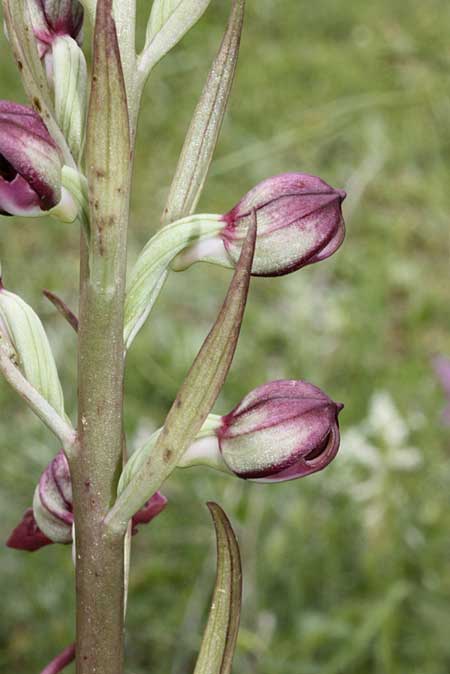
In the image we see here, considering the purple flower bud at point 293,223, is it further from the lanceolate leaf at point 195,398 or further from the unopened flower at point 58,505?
the unopened flower at point 58,505

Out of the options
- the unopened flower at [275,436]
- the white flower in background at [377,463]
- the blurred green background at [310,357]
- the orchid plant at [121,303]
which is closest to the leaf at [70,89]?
the orchid plant at [121,303]

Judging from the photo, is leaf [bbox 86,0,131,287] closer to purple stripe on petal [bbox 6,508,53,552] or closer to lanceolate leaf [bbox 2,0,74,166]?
lanceolate leaf [bbox 2,0,74,166]

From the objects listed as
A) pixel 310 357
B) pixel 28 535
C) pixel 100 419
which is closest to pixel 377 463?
pixel 310 357

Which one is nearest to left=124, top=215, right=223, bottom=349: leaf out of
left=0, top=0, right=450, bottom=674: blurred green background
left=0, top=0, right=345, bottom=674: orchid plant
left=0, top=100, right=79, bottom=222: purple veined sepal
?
left=0, top=0, right=345, bottom=674: orchid plant

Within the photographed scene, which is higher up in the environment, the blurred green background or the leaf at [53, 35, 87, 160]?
the leaf at [53, 35, 87, 160]

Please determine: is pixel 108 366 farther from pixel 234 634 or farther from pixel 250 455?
pixel 234 634

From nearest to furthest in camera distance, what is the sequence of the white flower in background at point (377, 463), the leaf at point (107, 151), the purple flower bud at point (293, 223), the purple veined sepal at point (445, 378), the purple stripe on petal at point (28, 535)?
1. the leaf at point (107, 151)
2. the purple flower bud at point (293, 223)
3. the purple stripe on petal at point (28, 535)
4. the purple veined sepal at point (445, 378)
5. the white flower in background at point (377, 463)
